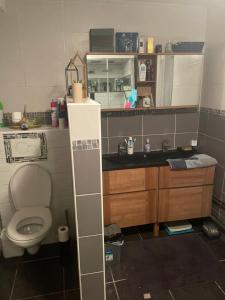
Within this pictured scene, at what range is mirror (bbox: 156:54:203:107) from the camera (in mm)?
2359

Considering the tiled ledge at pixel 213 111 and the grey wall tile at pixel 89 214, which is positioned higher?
the tiled ledge at pixel 213 111

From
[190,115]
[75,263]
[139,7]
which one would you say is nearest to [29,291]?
[75,263]

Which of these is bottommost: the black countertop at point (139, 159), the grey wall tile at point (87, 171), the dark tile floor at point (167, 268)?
the dark tile floor at point (167, 268)

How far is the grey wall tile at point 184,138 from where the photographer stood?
266cm

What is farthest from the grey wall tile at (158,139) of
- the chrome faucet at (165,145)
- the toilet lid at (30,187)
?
the toilet lid at (30,187)

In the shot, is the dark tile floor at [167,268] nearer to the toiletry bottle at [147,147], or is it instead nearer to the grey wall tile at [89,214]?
the grey wall tile at [89,214]

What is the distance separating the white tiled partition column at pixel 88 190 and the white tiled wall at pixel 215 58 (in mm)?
1561

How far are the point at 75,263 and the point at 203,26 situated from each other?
2624mm

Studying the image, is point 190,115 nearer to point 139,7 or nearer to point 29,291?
point 139,7

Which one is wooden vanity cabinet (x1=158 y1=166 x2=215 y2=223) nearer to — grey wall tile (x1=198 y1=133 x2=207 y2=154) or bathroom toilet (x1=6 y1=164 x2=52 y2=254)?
Result: grey wall tile (x1=198 y1=133 x2=207 y2=154)

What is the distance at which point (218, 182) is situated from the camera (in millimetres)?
2396

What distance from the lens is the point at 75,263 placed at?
6.58 ft

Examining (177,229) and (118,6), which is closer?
(118,6)

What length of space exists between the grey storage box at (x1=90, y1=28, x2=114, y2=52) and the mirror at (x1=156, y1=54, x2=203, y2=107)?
20.3 inches
